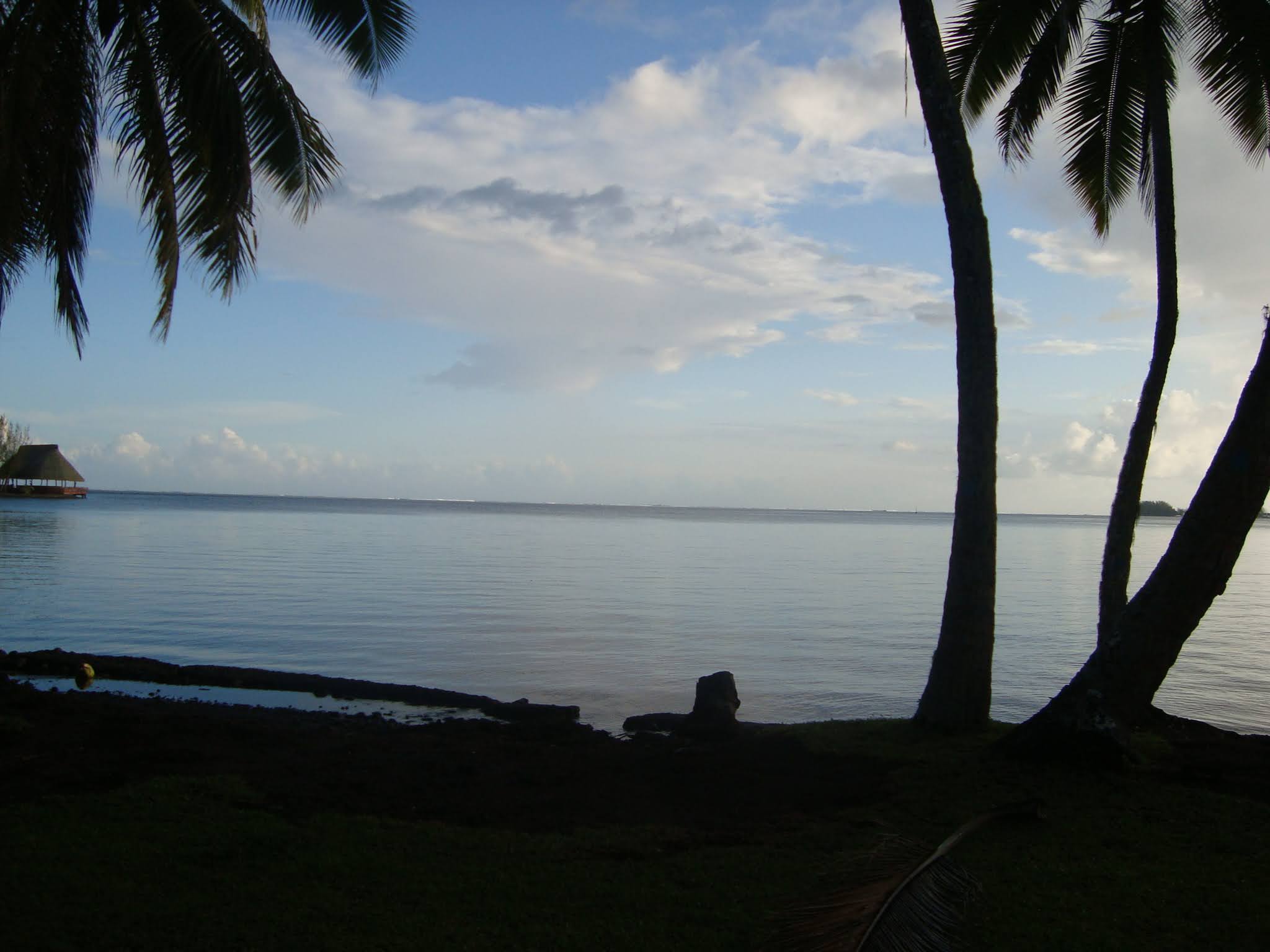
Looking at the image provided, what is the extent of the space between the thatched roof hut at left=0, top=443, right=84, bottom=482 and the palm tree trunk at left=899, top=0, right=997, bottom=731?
9697 cm

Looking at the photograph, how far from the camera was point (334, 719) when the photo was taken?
1087cm

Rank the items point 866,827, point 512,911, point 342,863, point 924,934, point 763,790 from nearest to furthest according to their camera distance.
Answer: point 924,934 < point 512,911 < point 342,863 < point 866,827 < point 763,790

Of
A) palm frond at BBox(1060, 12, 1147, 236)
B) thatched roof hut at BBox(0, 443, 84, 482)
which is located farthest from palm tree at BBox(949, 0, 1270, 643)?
thatched roof hut at BBox(0, 443, 84, 482)

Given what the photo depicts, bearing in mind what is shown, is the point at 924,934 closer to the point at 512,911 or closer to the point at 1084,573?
the point at 512,911

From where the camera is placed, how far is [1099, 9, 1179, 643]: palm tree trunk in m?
10.0

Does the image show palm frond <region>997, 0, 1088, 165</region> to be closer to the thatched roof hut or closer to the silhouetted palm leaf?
the silhouetted palm leaf

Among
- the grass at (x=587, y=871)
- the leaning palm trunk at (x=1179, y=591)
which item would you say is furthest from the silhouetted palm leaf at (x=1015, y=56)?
the grass at (x=587, y=871)

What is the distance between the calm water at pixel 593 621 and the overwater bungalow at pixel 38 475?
5195 centimetres

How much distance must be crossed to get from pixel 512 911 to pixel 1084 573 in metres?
40.2

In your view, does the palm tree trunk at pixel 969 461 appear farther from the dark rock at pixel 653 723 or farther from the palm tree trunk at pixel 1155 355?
the dark rock at pixel 653 723

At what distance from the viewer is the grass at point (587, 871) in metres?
4.37

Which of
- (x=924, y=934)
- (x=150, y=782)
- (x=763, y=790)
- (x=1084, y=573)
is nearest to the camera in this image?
(x=924, y=934)

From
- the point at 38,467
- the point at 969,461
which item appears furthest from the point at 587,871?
the point at 38,467

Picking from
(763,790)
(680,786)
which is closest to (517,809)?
(680,786)
